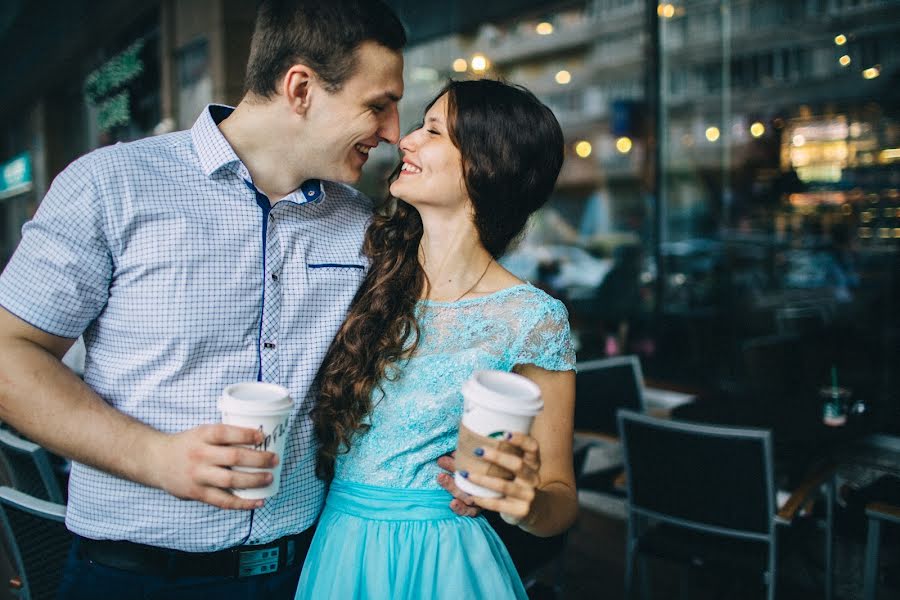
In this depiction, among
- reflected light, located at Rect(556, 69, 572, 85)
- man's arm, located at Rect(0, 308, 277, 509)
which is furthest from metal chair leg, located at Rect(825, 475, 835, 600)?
reflected light, located at Rect(556, 69, 572, 85)

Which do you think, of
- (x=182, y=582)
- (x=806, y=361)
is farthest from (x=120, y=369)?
(x=806, y=361)

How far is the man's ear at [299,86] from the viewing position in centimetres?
146

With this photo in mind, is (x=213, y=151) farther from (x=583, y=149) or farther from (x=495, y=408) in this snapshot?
(x=583, y=149)

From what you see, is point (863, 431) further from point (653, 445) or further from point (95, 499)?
point (95, 499)

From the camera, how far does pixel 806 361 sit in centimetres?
439

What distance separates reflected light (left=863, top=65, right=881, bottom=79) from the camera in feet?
18.4

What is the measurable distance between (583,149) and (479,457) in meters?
12.4

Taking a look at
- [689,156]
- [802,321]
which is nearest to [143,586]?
[802,321]

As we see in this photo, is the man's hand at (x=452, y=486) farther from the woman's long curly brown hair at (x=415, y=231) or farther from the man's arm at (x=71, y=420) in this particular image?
the man's arm at (x=71, y=420)

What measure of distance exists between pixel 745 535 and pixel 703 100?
6.75 meters

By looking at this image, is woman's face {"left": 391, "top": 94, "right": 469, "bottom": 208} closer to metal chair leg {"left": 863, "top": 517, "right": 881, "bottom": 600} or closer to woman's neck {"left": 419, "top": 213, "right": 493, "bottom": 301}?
woman's neck {"left": 419, "top": 213, "right": 493, "bottom": 301}

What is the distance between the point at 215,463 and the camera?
1.03 metres

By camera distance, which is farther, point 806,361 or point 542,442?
point 806,361

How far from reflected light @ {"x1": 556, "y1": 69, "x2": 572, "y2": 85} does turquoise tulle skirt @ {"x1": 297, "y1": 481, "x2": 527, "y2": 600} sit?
11298 mm
